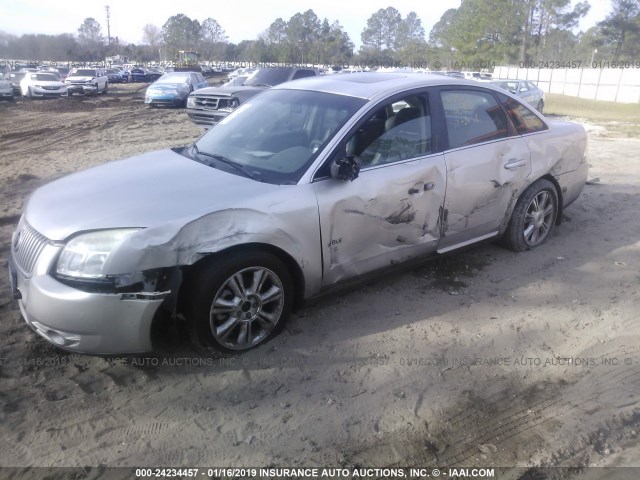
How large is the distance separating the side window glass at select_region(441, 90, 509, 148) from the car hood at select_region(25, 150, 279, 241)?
176 centimetres

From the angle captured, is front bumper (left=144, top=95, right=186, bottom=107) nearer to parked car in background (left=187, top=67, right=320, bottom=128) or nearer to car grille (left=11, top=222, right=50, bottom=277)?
parked car in background (left=187, top=67, right=320, bottom=128)

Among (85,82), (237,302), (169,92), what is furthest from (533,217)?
(85,82)

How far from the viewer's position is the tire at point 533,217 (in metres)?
4.94

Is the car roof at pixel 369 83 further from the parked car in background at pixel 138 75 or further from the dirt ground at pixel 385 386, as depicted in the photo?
the parked car in background at pixel 138 75

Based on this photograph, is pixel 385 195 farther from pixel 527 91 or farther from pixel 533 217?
pixel 527 91

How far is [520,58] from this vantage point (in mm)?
61406

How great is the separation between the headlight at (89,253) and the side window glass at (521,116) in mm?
3538

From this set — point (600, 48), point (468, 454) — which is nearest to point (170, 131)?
point (468, 454)

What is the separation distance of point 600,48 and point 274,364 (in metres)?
70.9

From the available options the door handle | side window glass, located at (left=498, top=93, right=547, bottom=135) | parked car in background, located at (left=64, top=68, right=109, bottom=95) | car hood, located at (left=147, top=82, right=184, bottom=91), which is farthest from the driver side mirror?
parked car in background, located at (left=64, top=68, right=109, bottom=95)

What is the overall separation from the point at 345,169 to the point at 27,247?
2032 mm

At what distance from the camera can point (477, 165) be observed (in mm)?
4355

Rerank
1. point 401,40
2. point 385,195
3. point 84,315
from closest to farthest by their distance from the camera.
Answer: point 84,315, point 385,195, point 401,40

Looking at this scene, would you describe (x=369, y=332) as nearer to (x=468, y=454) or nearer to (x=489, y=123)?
(x=468, y=454)
